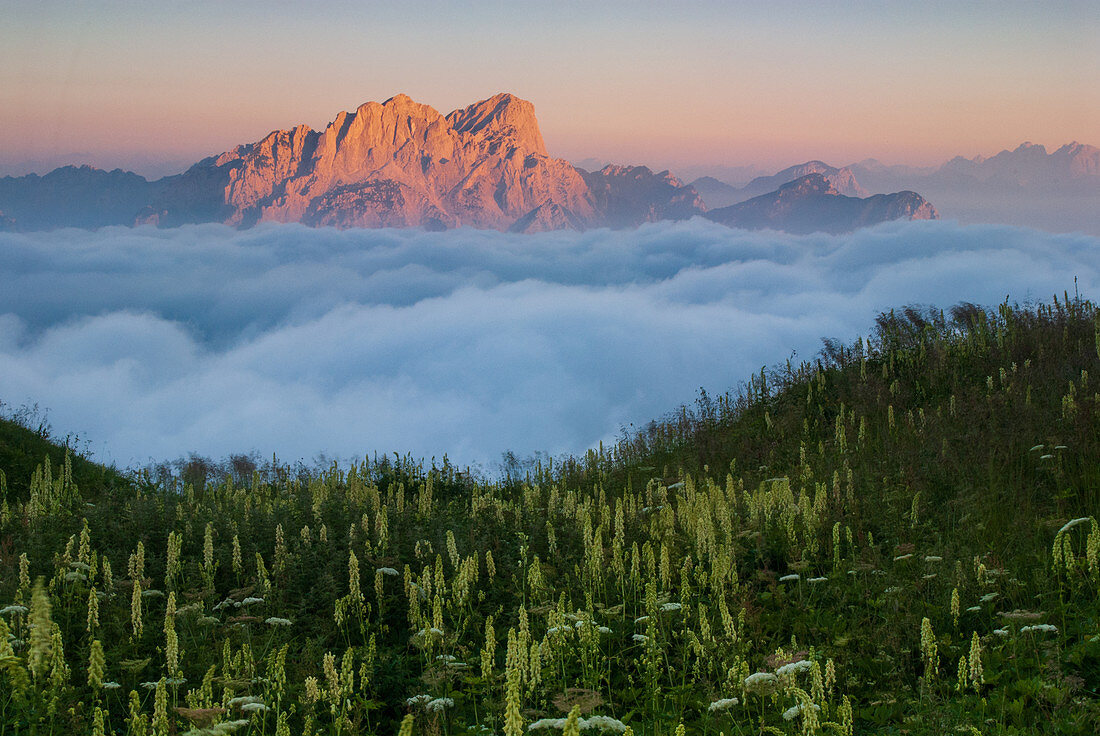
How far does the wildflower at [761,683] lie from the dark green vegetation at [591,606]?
0.08 feet

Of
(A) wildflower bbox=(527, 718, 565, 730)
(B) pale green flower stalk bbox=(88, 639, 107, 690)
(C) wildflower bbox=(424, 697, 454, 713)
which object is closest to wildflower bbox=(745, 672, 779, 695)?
(A) wildflower bbox=(527, 718, 565, 730)

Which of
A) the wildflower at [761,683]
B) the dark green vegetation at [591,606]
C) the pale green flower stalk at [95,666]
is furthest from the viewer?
the dark green vegetation at [591,606]

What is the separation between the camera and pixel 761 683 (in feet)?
15.4

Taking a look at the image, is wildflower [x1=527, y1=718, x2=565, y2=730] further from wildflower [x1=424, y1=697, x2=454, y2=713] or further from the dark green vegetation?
wildflower [x1=424, y1=697, x2=454, y2=713]

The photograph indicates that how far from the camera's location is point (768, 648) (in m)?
6.21

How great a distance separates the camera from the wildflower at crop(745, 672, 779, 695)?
4.52 meters

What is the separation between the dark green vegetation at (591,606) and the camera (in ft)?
15.9

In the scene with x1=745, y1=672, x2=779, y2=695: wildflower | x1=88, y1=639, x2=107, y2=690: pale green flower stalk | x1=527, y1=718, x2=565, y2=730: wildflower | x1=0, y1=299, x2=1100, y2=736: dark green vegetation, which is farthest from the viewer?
x1=0, y1=299, x2=1100, y2=736: dark green vegetation

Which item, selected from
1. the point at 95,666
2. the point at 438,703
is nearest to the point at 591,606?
the point at 438,703

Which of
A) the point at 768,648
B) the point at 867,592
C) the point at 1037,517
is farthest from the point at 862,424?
the point at 768,648

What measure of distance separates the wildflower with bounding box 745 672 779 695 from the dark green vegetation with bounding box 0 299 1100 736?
0.08ft

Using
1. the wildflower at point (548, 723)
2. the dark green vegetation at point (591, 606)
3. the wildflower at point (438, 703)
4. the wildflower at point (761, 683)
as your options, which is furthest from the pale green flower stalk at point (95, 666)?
the wildflower at point (761, 683)

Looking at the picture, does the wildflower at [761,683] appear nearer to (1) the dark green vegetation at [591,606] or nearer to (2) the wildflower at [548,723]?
(1) the dark green vegetation at [591,606]

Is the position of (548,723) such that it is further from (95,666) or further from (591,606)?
(95,666)
